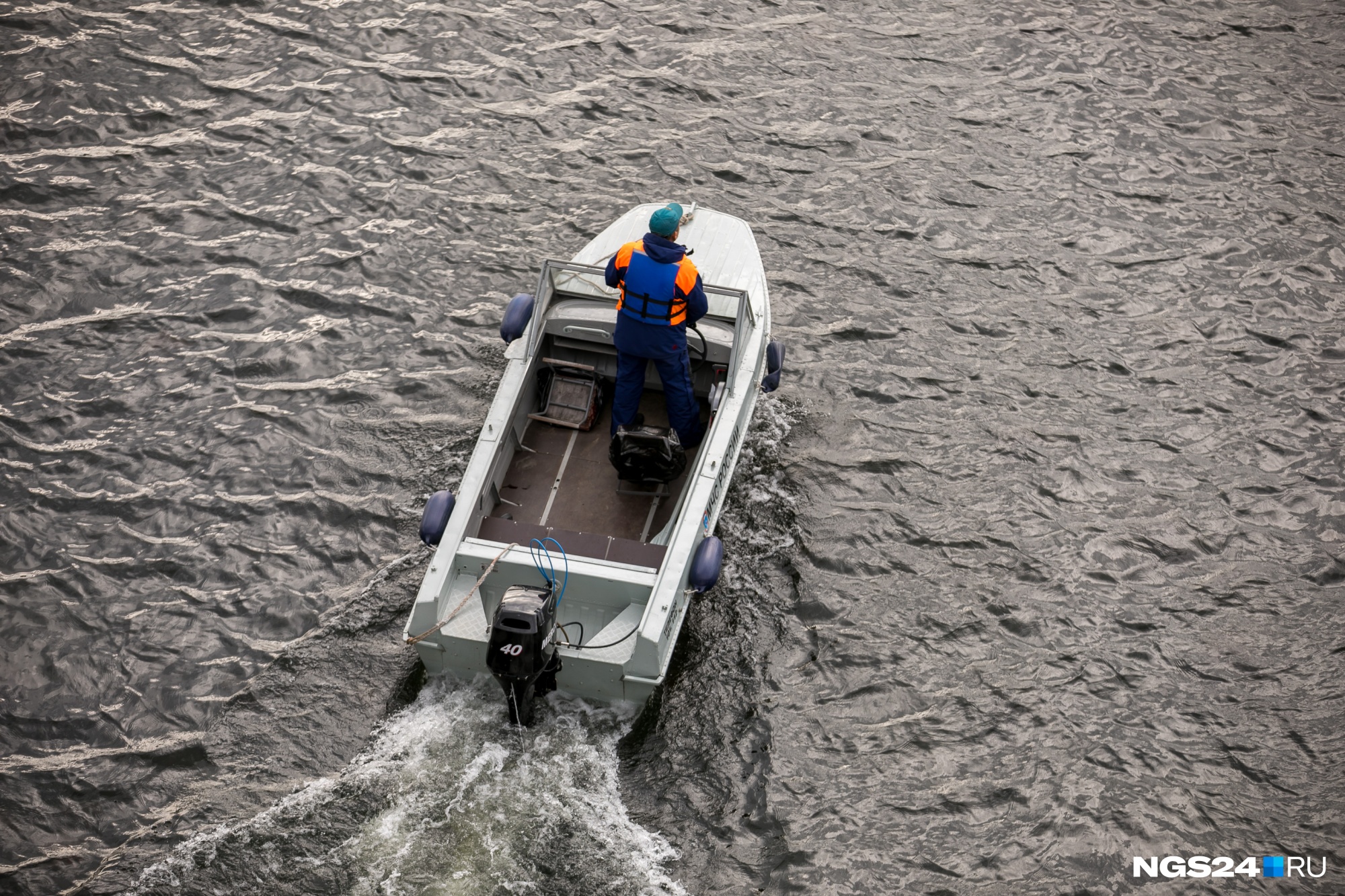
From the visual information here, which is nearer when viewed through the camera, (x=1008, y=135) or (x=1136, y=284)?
(x=1136, y=284)

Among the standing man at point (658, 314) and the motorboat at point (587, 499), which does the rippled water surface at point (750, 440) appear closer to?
the motorboat at point (587, 499)

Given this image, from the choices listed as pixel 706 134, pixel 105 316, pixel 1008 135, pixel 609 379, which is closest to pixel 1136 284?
pixel 1008 135

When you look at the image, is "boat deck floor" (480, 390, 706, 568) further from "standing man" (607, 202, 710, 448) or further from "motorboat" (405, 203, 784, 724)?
"standing man" (607, 202, 710, 448)

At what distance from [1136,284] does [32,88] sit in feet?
39.3

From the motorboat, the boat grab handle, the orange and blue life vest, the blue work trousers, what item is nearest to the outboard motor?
the motorboat

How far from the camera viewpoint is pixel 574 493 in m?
8.58

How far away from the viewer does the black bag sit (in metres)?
8.16

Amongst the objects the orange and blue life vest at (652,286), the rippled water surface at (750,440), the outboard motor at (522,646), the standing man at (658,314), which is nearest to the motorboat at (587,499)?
the outboard motor at (522,646)

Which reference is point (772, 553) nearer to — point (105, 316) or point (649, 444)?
point (649, 444)

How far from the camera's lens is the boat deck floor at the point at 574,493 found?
8.38 m

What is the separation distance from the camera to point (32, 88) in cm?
1257

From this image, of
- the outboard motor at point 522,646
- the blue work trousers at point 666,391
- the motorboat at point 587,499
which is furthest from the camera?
the blue work trousers at point 666,391

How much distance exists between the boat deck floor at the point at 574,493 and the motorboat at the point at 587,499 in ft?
0.04

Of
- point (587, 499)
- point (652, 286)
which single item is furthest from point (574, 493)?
point (652, 286)
